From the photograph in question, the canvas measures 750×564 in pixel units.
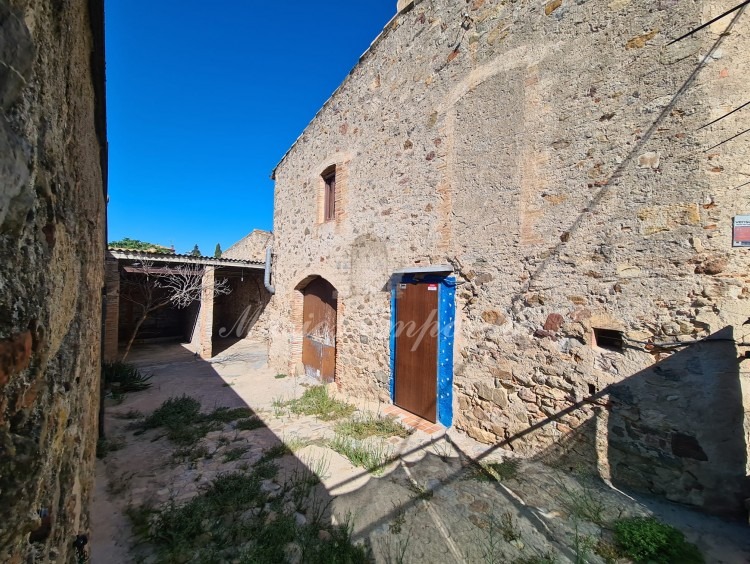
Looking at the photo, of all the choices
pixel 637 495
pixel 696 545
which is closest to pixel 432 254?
Result: pixel 637 495

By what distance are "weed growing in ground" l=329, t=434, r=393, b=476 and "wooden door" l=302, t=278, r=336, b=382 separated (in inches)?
101

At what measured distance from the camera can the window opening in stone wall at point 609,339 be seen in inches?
120

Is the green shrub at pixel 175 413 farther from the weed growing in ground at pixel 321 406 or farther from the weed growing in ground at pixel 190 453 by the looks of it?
the weed growing in ground at pixel 321 406

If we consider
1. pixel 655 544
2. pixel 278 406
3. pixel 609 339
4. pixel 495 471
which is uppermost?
pixel 609 339

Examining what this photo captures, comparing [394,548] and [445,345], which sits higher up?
[445,345]

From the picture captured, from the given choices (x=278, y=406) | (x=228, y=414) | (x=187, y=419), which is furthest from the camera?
(x=278, y=406)

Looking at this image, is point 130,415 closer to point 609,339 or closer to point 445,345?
point 445,345

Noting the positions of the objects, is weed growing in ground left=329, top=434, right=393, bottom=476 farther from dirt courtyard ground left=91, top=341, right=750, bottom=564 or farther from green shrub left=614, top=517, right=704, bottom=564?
green shrub left=614, top=517, right=704, bottom=564

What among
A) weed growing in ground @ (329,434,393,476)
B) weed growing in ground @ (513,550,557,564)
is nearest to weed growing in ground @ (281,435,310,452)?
weed growing in ground @ (329,434,393,476)

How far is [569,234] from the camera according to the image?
3.31 metres

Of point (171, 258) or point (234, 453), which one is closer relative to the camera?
point (234, 453)

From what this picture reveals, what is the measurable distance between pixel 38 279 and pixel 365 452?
11.7 ft

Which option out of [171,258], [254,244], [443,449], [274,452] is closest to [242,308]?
[254,244]

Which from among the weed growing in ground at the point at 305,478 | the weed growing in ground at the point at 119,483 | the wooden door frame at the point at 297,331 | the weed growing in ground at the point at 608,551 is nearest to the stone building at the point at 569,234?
the weed growing in ground at the point at 608,551
